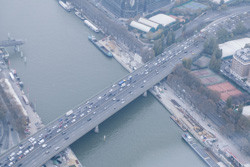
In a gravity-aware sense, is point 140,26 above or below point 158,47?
above

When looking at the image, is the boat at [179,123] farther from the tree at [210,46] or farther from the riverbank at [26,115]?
the tree at [210,46]

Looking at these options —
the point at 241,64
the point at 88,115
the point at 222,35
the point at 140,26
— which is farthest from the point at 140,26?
the point at 88,115

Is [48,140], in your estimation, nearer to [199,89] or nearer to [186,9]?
[199,89]

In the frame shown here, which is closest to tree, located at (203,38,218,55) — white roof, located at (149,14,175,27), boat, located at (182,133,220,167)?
white roof, located at (149,14,175,27)

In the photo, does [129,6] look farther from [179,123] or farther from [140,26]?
[179,123]

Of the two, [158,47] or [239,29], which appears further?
[239,29]
